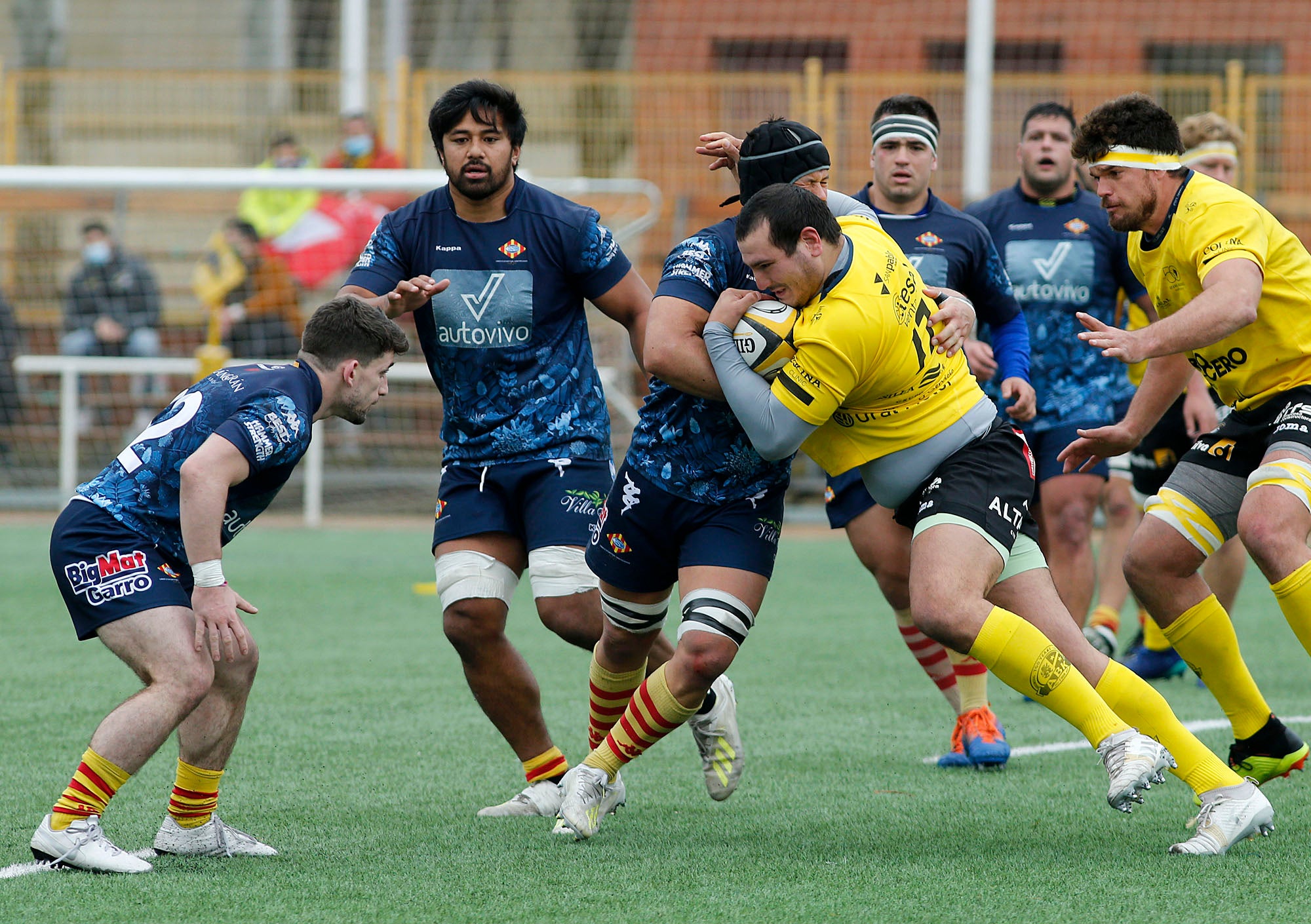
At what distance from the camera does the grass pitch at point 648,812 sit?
3.73m

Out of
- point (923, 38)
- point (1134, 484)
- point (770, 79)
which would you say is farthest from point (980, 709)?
point (923, 38)

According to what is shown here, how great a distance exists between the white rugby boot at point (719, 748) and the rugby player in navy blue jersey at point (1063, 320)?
2618mm

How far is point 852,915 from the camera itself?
142 inches

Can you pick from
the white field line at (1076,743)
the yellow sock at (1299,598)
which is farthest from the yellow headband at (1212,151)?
the yellow sock at (1299,598)

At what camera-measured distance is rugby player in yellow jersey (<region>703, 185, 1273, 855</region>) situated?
4062mm

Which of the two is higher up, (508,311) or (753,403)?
(508,311)

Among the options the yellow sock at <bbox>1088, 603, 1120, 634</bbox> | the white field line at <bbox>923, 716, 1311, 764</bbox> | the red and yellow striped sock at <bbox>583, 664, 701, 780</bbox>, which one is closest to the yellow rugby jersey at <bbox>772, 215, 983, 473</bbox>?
the red and yellow striped sock at <bbox>583, 664, 701, 780</bbox>

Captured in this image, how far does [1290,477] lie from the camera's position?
176 inches

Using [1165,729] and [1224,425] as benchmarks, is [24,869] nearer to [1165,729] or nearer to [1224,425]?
[1165,729]

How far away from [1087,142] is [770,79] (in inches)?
427

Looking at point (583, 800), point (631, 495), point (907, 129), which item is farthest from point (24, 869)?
point (907, 129)

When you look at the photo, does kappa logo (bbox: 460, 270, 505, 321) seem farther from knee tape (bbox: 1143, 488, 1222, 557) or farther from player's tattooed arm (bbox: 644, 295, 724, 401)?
knee tape (bbox: 1143, 488, 1222, 557)

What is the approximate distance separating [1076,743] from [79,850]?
3.46 m

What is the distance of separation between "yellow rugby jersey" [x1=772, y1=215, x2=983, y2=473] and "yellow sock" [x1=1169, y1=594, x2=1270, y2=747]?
98 cm
